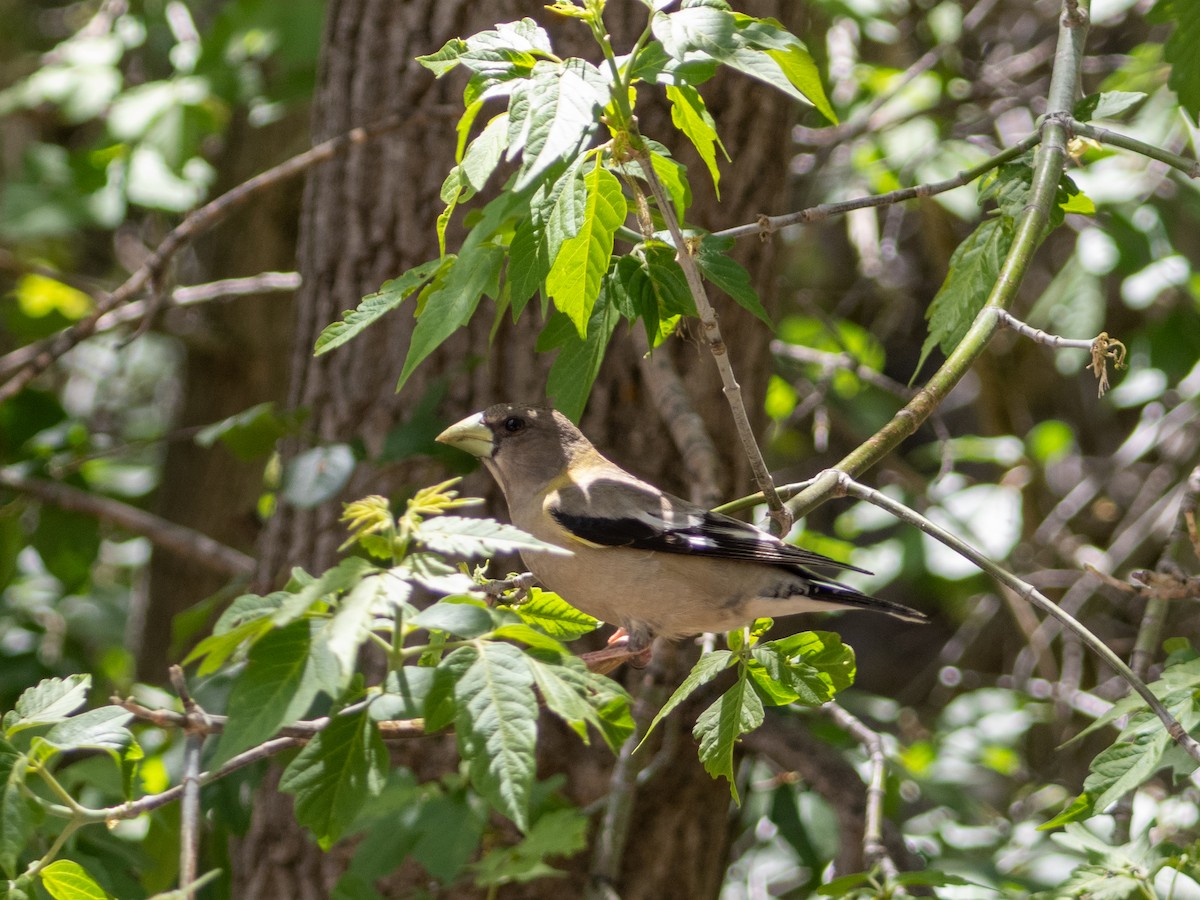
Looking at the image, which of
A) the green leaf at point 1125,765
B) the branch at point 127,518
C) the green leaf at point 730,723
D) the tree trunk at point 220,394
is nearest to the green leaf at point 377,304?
the green leaf at point 730,723

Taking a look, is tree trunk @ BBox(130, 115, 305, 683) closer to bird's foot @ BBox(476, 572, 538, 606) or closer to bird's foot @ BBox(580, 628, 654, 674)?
bird's foot @ BBox(580, 628, 654, 674)

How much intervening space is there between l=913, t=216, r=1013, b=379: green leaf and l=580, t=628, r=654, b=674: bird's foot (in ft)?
3.45

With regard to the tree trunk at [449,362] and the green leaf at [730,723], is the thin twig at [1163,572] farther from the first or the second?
the tree trunk at [449,362]

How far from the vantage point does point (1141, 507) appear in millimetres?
6520

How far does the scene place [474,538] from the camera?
77.0 inches

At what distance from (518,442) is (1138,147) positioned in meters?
2.01

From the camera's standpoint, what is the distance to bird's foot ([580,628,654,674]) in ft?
10.4

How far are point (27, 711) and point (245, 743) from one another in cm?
75

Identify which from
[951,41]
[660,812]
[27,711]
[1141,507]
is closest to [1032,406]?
[1141,507]

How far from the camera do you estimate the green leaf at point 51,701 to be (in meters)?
2.31

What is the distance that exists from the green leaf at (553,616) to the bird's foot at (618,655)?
1.51 feet

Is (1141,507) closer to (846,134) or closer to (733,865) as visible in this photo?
(846,134)

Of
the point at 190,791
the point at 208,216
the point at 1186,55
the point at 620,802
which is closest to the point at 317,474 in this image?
the point at 208,216

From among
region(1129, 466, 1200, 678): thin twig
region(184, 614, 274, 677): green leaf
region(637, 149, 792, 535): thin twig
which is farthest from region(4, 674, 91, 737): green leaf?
region(1129, 466, 1200, 678): thin twig
